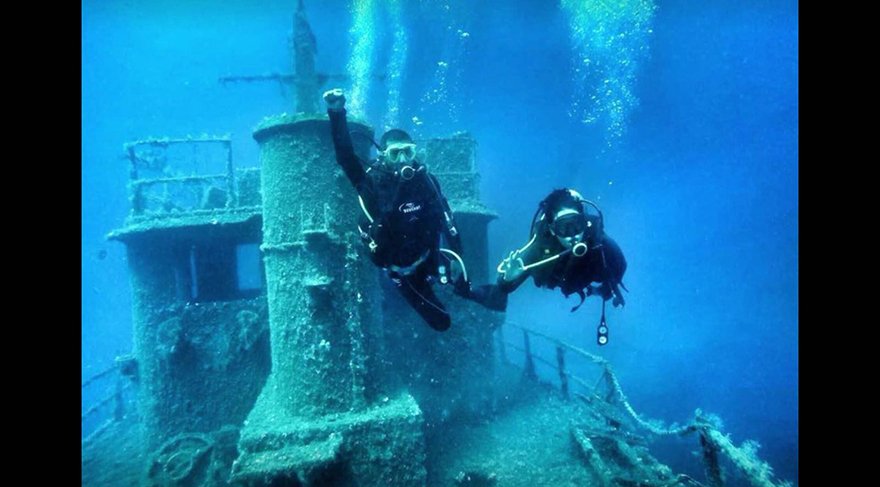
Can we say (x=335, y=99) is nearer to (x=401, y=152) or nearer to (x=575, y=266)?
(x=401, y=152)

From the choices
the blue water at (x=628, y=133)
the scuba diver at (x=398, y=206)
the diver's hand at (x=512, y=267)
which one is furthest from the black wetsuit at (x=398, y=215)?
the blue water at (x=628, y=133)

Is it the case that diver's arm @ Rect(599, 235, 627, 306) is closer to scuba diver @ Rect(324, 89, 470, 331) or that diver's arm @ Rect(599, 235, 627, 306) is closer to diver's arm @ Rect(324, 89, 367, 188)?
scuba diver @ Rect(324, 89, 470, 331)

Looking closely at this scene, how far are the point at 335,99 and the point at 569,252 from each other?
3278 millimetres

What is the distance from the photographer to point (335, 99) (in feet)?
17.1

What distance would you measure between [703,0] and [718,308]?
48.4 m

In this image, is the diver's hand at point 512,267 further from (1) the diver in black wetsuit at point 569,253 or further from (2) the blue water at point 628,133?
(2) the blue water at point 628,133

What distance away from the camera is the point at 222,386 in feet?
34.3

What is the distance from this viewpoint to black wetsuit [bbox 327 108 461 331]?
5141mm

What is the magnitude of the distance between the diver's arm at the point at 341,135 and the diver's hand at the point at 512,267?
6.77 ft

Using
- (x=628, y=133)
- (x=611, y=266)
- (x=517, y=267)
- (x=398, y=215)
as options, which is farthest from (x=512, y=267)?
(x=628, y=133)

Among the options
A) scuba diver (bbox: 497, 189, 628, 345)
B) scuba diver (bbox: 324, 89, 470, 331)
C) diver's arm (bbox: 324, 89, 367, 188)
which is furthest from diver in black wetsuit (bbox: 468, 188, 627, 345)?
diver's arm (bbox: 324, 89, 367, 188)

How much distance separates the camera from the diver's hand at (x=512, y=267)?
5.14 m

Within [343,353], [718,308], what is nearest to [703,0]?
[343,353]
